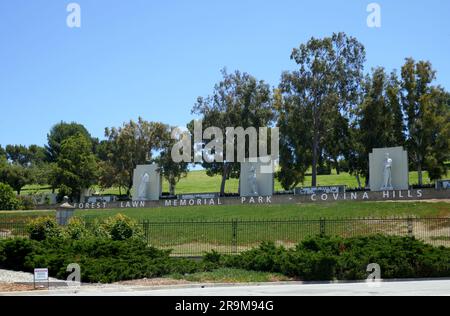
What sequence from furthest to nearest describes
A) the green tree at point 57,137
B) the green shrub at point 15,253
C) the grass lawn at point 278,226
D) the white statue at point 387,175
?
the green tree at point 57,137 → the white statue at point 387,175 → the grass lawn at point 278,226 → the green shrub at point 15,253

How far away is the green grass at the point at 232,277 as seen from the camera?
21.1m

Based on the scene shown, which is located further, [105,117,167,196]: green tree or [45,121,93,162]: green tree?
[45,121,93,162]: green tree

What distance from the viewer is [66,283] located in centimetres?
1975

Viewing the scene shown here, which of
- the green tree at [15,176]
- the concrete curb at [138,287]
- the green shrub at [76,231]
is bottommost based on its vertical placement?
the concrete curb at [138,287]

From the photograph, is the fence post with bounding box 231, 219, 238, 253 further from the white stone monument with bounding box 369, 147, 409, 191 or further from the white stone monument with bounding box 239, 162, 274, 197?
the white stone monument with bounding box 239, 162, 274, 197

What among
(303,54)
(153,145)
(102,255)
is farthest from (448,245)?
(153,145)

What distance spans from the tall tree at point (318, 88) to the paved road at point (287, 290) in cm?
3858

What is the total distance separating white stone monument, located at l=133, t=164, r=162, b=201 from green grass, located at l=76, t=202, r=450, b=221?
27.6 feet

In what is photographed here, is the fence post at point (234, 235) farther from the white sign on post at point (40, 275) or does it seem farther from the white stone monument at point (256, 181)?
the white stone monument at point (256, 181)

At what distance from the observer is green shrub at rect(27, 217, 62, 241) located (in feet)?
95.9

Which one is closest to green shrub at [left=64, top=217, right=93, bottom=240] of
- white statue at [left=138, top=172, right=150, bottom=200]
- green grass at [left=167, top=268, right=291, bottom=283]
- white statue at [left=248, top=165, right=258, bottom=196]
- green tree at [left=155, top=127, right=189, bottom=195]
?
green grass at [left=167, top=268, right=291, bottom=283]

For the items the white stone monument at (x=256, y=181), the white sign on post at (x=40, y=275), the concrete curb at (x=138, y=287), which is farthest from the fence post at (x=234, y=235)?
the white stone monument at (x=256, y=181)

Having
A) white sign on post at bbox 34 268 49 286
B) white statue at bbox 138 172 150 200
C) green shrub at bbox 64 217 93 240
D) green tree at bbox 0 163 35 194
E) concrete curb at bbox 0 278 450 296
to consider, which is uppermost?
green tree at bbox 0 163 35 194
